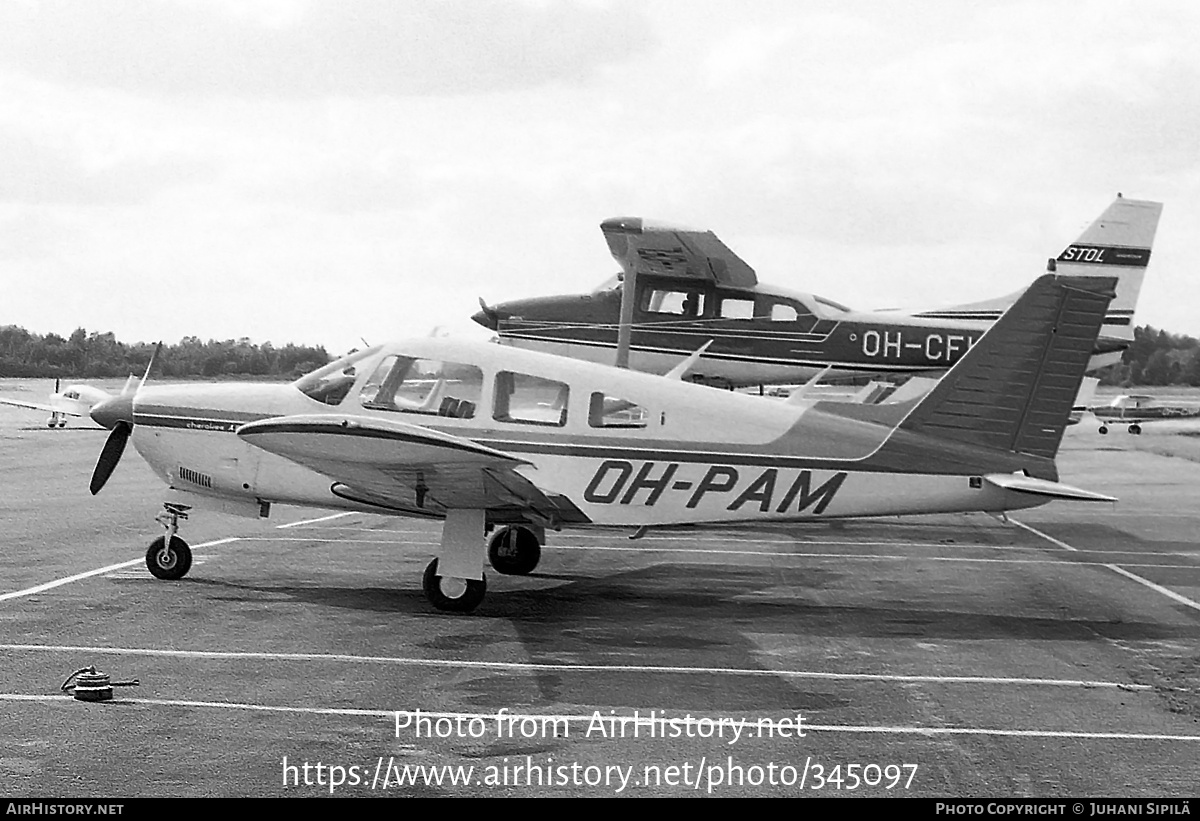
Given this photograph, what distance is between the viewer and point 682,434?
1121cm

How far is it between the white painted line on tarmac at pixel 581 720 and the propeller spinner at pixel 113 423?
5036mm

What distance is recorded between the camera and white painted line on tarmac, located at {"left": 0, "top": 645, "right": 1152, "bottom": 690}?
8.41 meters

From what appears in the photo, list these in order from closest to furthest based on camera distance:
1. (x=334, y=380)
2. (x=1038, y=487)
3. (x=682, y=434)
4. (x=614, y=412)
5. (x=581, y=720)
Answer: (x=581, y=720) → (x=1038, y=487) → (x=682, y=434) → (x=614, y=412) → (x=334, y=380)

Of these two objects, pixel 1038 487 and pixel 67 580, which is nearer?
pixel 1038 487

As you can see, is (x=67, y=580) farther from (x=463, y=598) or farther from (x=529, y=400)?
(x=529, y=400)

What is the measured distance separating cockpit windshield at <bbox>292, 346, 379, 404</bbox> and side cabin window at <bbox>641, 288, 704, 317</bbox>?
10427 mm

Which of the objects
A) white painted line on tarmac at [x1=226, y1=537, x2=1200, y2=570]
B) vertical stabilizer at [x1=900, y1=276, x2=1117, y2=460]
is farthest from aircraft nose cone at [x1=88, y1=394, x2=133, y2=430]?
vertical stabilizer at [x1=900, y1=276, x2=1117, y2=460]

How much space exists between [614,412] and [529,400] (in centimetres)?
75

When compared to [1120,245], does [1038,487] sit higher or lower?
lower

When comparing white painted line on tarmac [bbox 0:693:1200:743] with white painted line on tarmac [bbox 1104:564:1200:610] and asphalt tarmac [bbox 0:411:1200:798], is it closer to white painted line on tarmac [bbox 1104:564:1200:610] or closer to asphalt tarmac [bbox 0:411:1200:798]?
asphalt tarmac [bbox 0:411:1200:798]

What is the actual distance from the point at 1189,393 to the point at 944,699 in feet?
227

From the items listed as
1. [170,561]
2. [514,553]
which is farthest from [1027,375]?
[170,561]

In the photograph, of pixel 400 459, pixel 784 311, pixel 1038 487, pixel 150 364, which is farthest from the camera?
pixel 784 311
